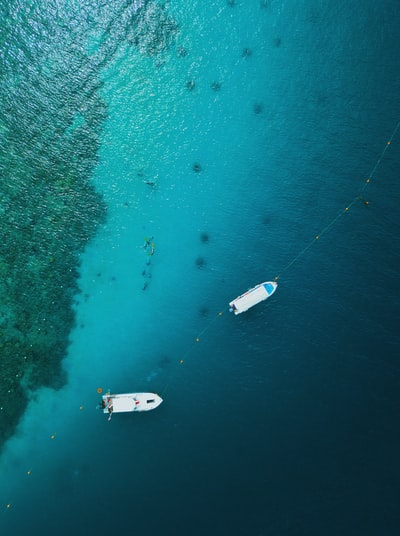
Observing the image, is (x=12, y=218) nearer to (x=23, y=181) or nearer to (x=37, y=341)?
(x=23, y=181)

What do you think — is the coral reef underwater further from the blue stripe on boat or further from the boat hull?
the blue stripe on boat

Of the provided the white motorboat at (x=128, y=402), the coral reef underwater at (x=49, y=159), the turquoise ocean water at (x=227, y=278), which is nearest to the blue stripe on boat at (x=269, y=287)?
the turquoise ocean water at (x=227, y=278)

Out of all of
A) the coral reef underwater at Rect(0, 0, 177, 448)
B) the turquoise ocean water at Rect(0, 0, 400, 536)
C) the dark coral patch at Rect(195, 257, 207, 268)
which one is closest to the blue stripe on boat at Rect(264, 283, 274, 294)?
the turquoise ocean water at Rect(0, 0, 400, 536)

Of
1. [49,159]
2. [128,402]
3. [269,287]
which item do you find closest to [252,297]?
[269,287]

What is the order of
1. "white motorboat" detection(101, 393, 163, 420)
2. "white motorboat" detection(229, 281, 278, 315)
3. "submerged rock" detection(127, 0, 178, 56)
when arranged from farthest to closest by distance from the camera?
"submerged rock" detection(127, 0, 178, 56) → "white motorboat" detection(229, 281, 278, 315) → "white motorboat" detection(101, 393, 163, 420)

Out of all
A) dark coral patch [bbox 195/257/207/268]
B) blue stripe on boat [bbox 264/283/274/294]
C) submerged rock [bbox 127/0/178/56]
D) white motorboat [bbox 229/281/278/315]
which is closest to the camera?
A: white motorboat [bbox 229/281/278/315]

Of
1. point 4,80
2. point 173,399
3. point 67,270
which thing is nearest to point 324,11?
point 4,80
